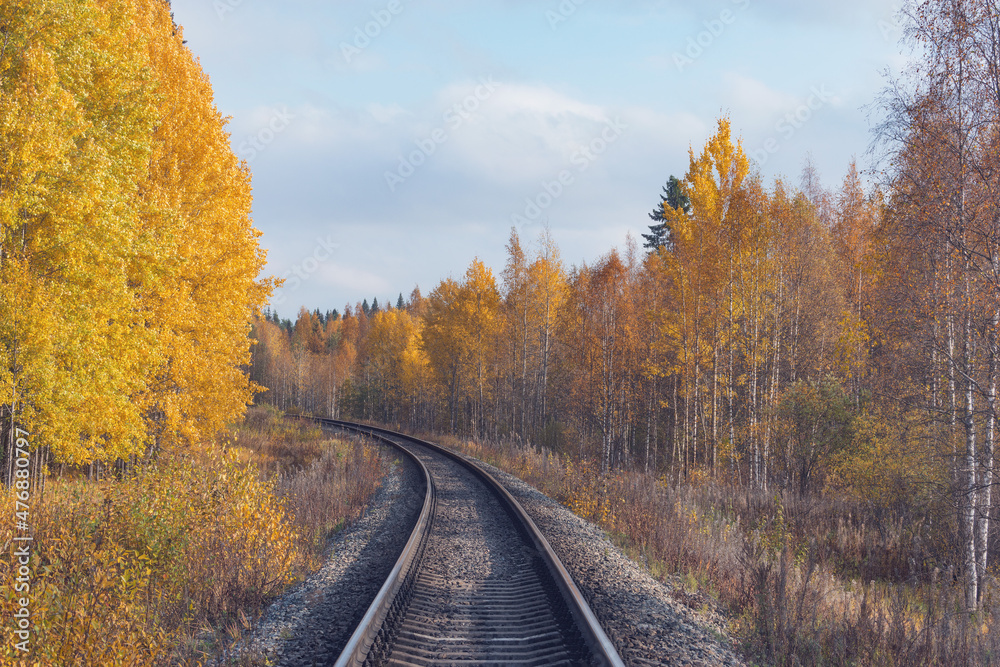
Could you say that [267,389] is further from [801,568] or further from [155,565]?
[801,568]

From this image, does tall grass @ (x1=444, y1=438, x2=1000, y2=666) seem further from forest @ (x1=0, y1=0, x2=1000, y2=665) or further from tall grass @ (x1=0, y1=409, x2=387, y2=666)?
tall grass @ (x1=0, y1=409, x2=387, y2=666)

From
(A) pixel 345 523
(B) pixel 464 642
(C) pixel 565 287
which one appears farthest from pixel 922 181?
(C) pixel 565 287

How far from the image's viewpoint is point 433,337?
113ft

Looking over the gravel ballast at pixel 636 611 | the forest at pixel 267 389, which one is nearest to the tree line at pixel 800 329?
the forest at pixel 267 389

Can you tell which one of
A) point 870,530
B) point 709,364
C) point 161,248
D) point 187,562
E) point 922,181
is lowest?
point 870,530

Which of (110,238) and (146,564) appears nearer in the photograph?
(146,564)

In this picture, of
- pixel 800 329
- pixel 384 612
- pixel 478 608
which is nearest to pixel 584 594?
pixel 478 608

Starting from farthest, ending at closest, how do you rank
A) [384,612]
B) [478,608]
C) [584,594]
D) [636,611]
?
[584,594]
[478,608]
[636,611]
[384,612]

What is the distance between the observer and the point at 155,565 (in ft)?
19.8

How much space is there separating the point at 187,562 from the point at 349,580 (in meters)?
1.76

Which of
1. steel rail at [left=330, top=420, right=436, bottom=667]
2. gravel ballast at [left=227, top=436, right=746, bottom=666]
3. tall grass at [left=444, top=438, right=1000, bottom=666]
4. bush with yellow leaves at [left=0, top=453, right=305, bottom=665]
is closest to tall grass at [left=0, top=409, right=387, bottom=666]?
bush with yellow leaves at [left=0, top=453, right=305, bottom=665]

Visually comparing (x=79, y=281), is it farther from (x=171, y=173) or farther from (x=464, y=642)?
(x=464, y=642)

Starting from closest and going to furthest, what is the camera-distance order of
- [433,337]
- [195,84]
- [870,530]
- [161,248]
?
[161,248], [870,530], [195,84], [433,337]

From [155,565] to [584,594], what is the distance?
15.8 ft
